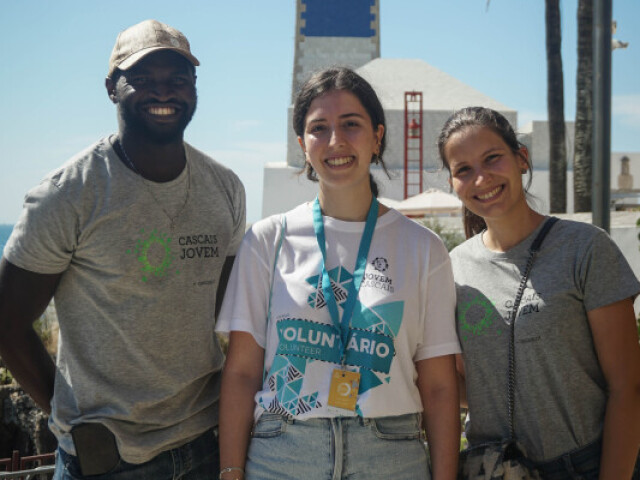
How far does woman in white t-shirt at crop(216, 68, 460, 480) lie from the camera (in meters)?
2.03

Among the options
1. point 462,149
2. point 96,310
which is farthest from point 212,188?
point 462,149

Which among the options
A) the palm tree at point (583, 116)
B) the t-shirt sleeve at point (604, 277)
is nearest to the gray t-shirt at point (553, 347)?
the t-shirt sleeve at point (604, 277)

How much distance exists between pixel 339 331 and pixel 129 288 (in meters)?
0.73

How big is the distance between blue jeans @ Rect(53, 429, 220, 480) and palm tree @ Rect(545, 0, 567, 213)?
1076 centimetres

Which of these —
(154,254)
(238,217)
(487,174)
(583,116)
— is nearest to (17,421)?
(238,217)

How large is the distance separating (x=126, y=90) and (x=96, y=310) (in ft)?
2.59

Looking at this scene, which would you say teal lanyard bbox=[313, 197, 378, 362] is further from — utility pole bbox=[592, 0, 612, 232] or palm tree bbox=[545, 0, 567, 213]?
palm tree bbox=[545, 0, 567, 213]

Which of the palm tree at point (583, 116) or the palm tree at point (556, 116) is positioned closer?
the palm tree at point (583, 116)

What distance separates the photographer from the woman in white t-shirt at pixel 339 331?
203cm

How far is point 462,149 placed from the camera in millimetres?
2512

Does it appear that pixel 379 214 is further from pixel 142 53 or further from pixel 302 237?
pixel 142 53

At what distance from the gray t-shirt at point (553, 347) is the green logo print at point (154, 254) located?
1108 millimetres

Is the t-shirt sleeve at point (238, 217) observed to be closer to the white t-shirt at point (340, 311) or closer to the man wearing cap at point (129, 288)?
the man wearing cap at point (129, 288)

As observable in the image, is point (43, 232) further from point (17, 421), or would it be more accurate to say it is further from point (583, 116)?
point (583, 116)
